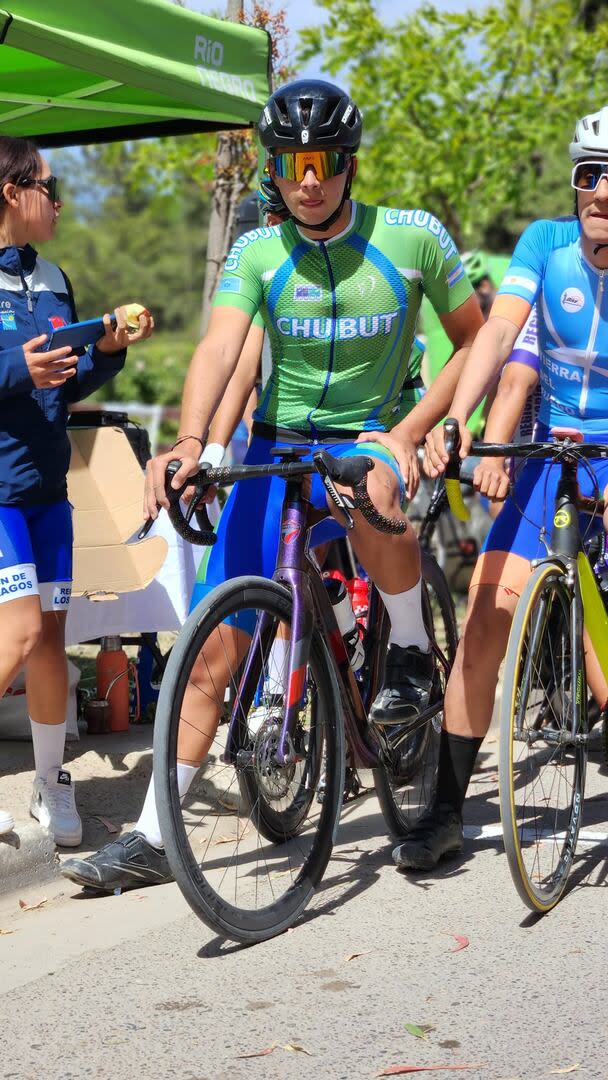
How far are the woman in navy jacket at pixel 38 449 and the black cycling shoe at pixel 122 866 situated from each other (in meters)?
0.34

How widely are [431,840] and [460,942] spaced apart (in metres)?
0.63

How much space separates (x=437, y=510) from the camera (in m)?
4.24

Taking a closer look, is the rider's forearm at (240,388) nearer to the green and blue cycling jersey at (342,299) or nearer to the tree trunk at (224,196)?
the green and blue cycling jersey at (342,299)

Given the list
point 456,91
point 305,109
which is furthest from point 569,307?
point 456,91

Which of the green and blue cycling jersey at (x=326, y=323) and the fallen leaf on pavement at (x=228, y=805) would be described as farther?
the fallen leaf on pavement at (x=228, y=805)

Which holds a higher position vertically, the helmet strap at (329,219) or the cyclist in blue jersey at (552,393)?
the helmet strap at (329,219)

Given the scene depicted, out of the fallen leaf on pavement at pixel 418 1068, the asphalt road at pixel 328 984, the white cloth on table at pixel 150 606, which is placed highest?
the white cloth on table at pixel 150 606

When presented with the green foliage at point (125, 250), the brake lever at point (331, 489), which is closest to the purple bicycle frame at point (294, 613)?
the brake lever at point (331, 489)

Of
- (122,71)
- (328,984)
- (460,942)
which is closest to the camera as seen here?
(328,984)

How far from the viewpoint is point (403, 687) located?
4.38m

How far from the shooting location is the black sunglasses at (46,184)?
4473 mm

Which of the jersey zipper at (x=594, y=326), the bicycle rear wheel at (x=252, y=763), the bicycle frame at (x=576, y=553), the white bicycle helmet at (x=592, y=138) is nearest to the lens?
the bicycle rear wheel at (x=252, y=763)

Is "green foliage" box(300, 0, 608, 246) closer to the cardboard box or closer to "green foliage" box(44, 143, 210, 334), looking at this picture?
the cardboard box

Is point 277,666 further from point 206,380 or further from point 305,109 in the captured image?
point 305,109
